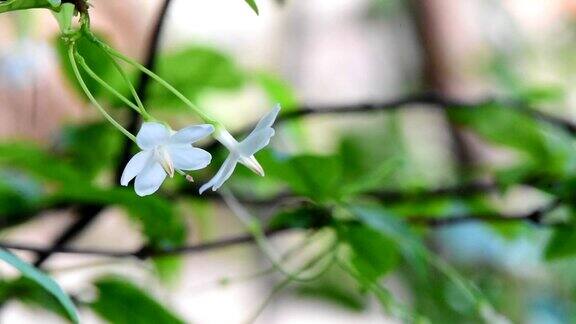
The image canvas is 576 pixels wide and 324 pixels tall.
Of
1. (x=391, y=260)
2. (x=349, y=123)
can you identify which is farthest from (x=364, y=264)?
(x=349, y=123)

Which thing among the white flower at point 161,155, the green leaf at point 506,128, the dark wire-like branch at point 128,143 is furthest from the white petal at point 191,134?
the green leaf at point 506,128

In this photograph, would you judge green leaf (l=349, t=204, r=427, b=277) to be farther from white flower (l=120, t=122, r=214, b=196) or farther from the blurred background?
white flower (l=120, t=122, r=214, b=196)

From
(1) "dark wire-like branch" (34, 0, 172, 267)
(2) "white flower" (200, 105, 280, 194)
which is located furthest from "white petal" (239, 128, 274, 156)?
(1) "dark wire-like branch" (34, 0, 172, 267)

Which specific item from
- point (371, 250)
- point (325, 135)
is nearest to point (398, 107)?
point (371, 250)

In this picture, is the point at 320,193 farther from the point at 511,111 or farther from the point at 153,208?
the point at 511,111

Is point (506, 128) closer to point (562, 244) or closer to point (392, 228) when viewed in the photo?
point (562, 244)

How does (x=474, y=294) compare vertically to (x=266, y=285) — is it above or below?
below

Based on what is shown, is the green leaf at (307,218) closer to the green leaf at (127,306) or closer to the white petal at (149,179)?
the green leaf at (127,306)

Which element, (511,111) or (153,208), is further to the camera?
(511,111)
